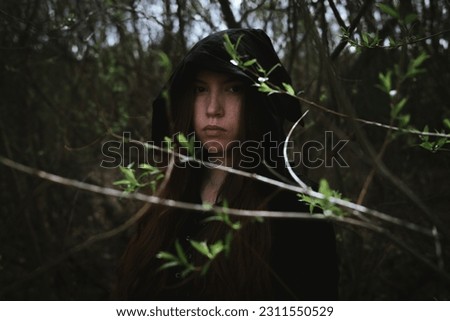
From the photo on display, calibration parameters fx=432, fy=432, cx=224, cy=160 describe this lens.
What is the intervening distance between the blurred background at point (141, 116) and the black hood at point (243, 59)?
1.39 ft

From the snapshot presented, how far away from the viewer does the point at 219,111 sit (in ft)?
5.78

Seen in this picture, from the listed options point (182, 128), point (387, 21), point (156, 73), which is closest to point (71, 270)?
point (156, 73)

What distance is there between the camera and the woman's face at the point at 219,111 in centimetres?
177

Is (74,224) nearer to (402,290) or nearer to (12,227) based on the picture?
(12,227)

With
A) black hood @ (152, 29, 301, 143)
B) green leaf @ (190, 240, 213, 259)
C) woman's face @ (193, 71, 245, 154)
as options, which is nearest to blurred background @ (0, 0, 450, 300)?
black hood @ (152, 29, 301, 143)

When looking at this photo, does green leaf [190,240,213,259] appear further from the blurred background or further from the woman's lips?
the blurred background

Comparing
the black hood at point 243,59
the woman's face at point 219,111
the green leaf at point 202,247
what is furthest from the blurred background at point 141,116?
the green leaf at point 202,247

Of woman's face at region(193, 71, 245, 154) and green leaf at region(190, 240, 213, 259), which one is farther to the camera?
woman's face at region(193, 71, 245, 154)

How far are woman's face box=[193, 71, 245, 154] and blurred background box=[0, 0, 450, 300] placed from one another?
2.08 feet

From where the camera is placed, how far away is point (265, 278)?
1717mm

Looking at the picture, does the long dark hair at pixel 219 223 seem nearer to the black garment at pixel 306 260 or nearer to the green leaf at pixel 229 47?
the black garment at pixel 306 260

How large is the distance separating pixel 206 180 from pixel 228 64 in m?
0.61

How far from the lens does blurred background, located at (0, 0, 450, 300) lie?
101 inches

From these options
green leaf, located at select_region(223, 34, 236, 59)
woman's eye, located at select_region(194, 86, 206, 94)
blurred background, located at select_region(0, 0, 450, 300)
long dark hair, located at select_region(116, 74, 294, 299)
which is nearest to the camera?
green leaf, located at select_region(223, 34, 236, 59)
